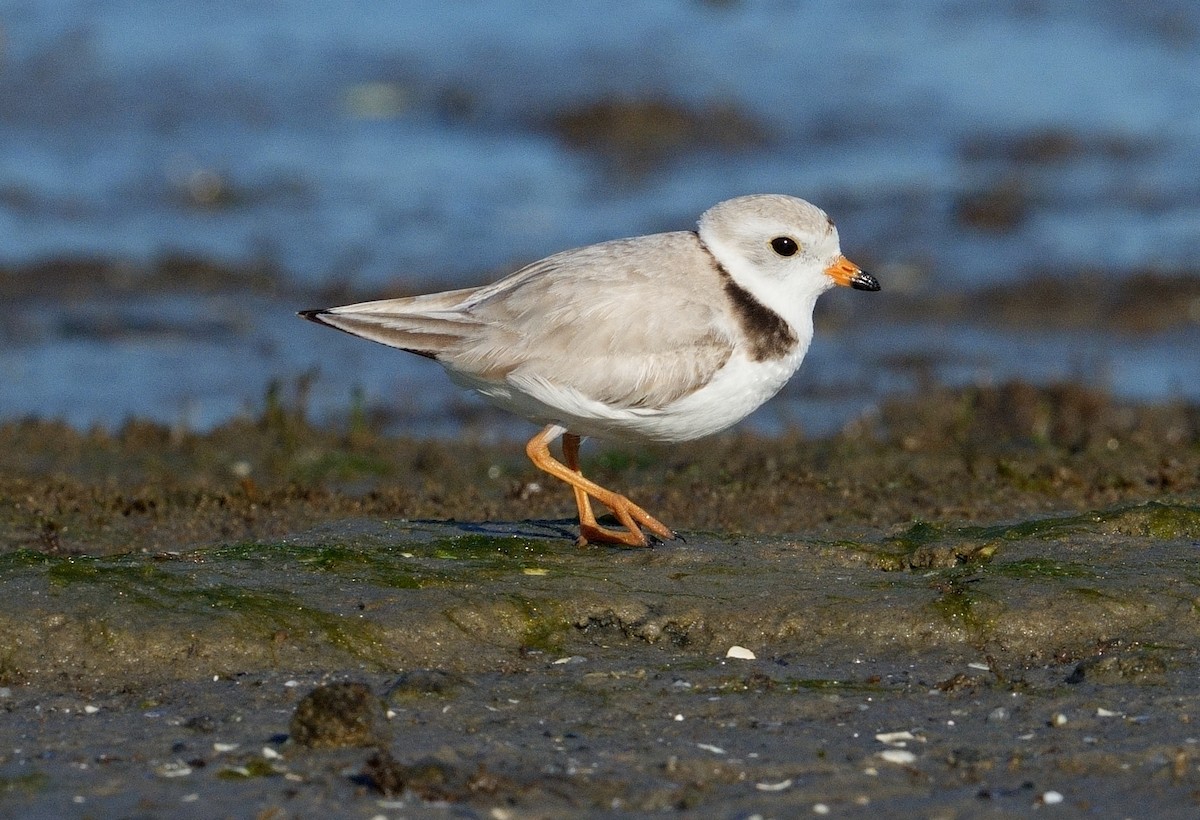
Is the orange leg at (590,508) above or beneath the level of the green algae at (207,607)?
above

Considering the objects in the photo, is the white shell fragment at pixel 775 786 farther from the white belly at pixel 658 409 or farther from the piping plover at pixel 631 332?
the white belly at pixel 658 409

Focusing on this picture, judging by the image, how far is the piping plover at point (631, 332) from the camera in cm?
573

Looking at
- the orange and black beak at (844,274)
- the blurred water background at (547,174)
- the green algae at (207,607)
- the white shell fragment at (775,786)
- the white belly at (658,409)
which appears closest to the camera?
the white shell fragment at (775,786)

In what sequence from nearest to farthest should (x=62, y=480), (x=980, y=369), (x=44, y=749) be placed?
(x=44, y=749) < (x=62, y=480) < (x=980, y=369)

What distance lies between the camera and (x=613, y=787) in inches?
153

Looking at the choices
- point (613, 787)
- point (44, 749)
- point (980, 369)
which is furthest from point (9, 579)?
point (980, 369)

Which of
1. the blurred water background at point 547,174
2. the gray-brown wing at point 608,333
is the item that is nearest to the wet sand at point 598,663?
the gray-brown wing at point 608,333

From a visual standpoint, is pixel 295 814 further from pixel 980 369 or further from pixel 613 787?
pixel 980 369

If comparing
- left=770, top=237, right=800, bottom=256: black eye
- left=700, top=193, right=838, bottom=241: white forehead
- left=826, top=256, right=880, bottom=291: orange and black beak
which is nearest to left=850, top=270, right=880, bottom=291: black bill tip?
left=826, top=256, right=880, bottom=291: orange and black beak

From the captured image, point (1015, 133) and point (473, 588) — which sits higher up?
point (1015, 133)

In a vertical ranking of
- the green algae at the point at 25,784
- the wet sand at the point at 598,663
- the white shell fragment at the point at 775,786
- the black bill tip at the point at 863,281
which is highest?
the black bill tip at the point at 863,281

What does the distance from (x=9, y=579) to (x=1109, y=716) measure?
298 centimetres

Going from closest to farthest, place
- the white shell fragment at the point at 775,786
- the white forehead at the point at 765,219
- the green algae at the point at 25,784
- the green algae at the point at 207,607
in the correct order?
the green algae at the point at 25,784 → the white shell fragment at the point at 775,786 → the green algae at the point at 207,607 → the white forehead at the point at 765,219

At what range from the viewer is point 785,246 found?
6160mm
